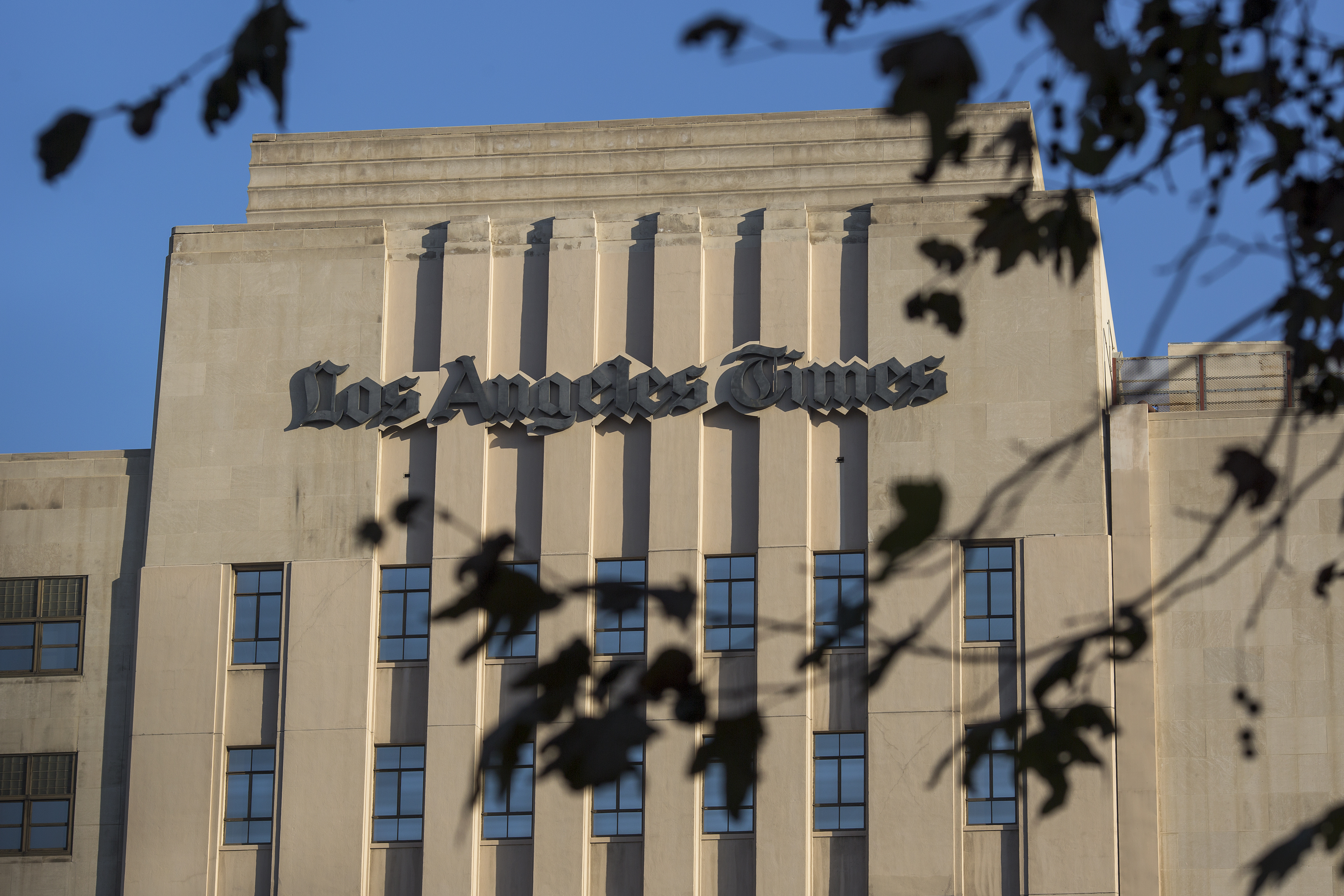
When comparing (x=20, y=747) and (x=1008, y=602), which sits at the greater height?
(x=1008, y=602)

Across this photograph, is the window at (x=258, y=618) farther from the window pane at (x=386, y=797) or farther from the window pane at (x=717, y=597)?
the window pane at (x=717, y=597)

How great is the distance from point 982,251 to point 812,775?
25.0 metres

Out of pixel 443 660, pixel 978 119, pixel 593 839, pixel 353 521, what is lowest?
pixel 593 839

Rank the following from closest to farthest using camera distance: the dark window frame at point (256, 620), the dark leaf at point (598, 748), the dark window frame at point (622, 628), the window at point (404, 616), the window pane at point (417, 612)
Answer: the dark leaf at point (598, 748), the dark window frame at point (622, 628), the window at point (404, 616), the window pane at point (417, 612), the dark window frame at point (256, 620)

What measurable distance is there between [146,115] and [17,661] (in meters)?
30.6

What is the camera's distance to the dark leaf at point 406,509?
6.61 metres

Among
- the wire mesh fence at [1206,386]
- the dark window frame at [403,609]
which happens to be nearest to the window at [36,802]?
the dark window frame at [403,609]

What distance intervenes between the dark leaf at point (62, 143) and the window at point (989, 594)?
88.1 feet

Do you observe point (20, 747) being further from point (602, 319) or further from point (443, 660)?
point (602, 319)

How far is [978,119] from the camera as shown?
36.0 meters

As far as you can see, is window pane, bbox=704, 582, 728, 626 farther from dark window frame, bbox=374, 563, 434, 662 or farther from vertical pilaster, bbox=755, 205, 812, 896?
dark window frame, bbox=374, 563, 434, 662

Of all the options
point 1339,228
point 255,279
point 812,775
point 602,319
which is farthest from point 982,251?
point 255,279

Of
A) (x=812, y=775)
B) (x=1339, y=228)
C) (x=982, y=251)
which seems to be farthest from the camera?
(x=812, y=775)

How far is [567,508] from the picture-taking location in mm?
33969
